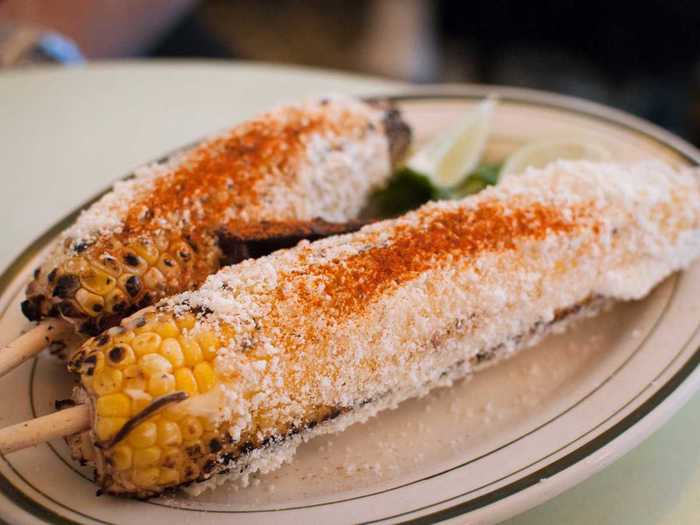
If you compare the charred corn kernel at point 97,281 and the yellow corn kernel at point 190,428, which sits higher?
the charred corn kernel at point 97,281

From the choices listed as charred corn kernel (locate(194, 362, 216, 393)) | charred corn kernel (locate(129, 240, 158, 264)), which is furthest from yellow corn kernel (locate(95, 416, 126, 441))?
charred corn kernel (locate(129, 240, 158, 264))

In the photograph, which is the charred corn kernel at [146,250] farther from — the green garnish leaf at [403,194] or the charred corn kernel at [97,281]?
the green garnish leaf at [403,194]

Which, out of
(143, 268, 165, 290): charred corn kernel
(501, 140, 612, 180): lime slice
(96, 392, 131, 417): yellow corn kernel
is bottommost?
(96, 392, 131, 417): yellow corn kernel

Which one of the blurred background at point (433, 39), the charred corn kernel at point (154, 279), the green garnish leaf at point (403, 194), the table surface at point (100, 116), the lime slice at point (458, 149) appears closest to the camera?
the charred corn kernel at point (154, 279)

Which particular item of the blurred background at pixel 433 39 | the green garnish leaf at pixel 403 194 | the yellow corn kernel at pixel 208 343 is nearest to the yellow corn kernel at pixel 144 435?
the yellow corn kernel at pixel 208 343

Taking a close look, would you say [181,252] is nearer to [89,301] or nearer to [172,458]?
[89,301]

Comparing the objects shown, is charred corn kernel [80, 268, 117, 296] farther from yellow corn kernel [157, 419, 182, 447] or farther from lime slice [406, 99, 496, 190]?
lime slice [406, 99, 496, 190]
